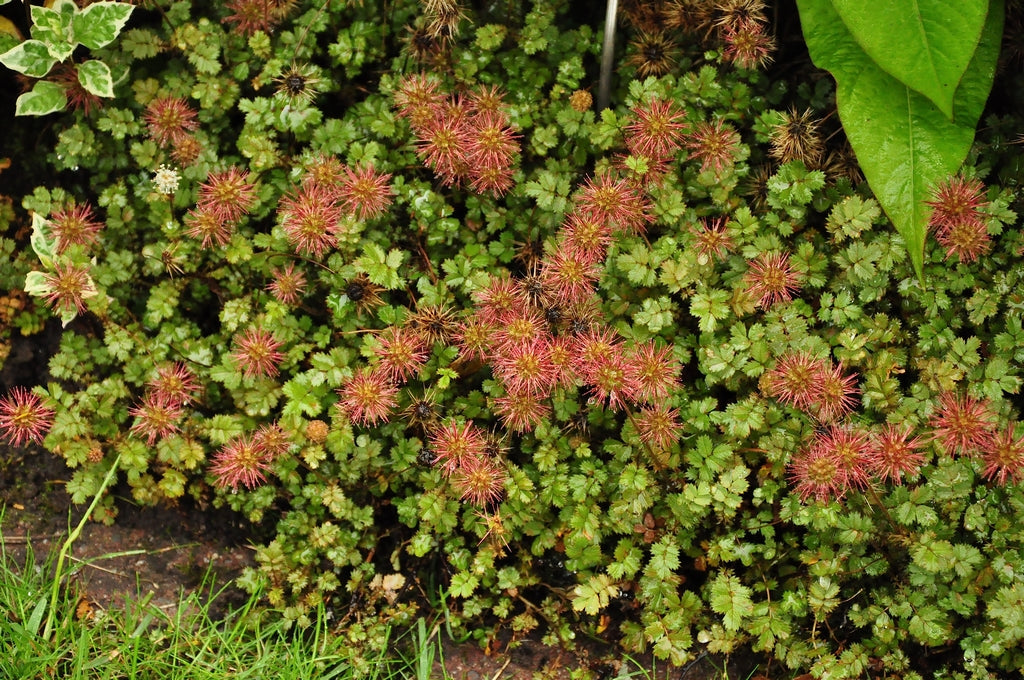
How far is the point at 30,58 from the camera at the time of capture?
2555 millimetres

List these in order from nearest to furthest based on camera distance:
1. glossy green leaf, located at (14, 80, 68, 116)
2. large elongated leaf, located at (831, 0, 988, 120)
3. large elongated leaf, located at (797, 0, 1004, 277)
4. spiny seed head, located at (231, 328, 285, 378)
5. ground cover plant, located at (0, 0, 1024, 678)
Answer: large elongated leaf, located at (831, 0, 988, 120)
large elongated leaf, located at (797, 0, 1004, 277)
ground cover plant, located at (0, 0, 1024, 678)
spiny seed head, located at (231, 328, 285, 378)
glossy green leaf, located at (14, 80, 68, 116)

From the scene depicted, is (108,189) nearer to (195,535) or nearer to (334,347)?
(334,347)

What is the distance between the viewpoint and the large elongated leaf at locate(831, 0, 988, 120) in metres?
1.79

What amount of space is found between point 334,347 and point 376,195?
510 mm

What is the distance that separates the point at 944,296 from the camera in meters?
2.37

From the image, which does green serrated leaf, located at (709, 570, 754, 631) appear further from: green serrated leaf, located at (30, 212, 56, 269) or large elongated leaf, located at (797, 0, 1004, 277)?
green serrated leaf, located at (30, 212, 56, 269)

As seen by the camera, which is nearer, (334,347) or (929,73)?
(929,73)

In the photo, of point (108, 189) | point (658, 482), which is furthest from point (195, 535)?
point (658, 482)

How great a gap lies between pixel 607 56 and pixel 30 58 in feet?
5.88

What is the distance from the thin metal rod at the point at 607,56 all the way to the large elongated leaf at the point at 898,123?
55cm

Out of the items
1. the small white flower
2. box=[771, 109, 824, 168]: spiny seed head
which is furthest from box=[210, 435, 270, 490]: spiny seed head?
box=[771, 109, 824, 168]: spiny seed head

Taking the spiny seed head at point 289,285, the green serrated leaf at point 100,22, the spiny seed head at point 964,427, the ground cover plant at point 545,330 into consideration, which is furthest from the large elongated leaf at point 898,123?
the green serrated leaf at point 100,22

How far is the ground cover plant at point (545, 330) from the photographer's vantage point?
2.31 metres

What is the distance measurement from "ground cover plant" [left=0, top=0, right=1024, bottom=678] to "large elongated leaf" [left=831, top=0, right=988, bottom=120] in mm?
439
